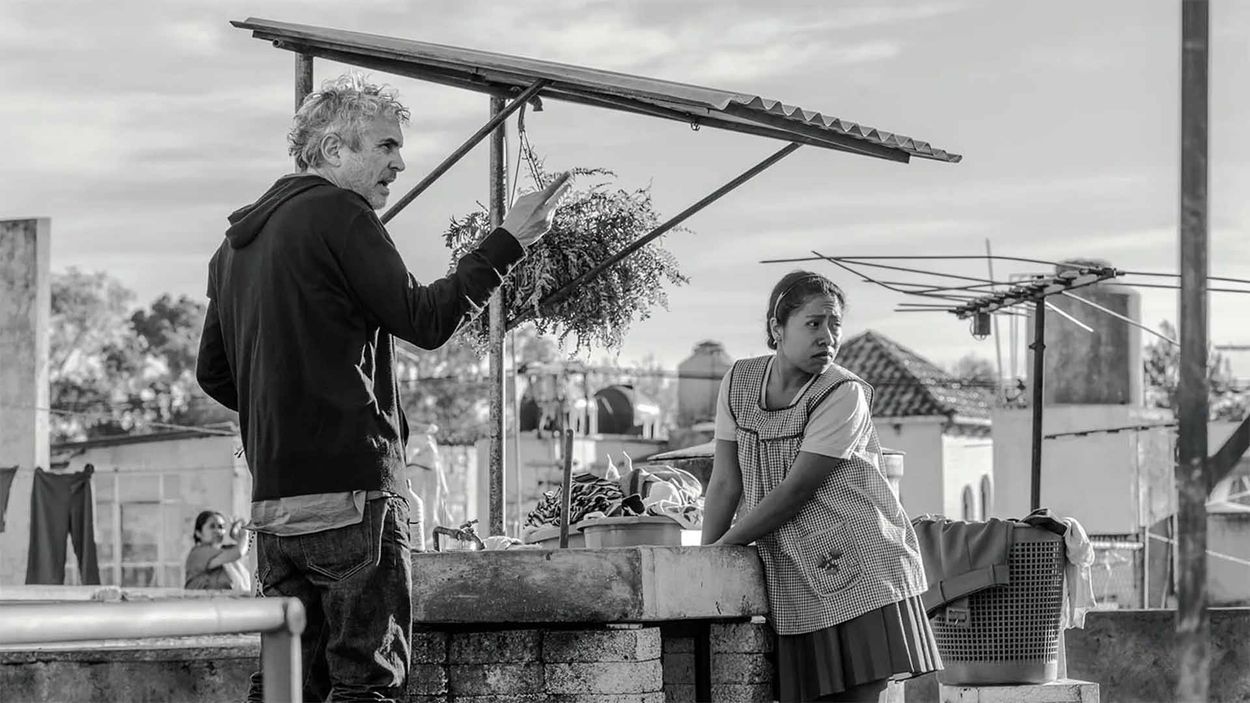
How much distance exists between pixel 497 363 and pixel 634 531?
1676 mm

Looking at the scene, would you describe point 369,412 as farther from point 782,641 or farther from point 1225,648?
point 1225,648

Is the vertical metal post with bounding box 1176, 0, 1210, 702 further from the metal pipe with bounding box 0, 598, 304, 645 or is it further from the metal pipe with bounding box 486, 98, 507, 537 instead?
the metal pipe with bounding box 486, 98, 507, 537

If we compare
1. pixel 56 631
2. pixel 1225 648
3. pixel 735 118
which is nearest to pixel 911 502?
pixel 1225 648

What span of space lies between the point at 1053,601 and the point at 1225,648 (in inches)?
89.7

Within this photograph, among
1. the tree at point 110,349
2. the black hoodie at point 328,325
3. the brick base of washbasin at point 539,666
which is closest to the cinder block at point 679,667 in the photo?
the brick base of washbasin at point 539,666

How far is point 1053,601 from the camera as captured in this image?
7484 millimetres

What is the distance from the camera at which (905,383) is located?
41.8 m

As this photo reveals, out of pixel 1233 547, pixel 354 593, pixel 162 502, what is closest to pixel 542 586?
pixel 354 593

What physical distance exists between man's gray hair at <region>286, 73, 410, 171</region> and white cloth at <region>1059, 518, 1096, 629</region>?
4.18 m

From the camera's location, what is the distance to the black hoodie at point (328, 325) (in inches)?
160

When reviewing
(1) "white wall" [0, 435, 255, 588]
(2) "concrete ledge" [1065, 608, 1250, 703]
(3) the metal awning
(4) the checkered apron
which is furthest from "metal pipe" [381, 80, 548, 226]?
(1) "white wall" [0, 435, 255, 588]

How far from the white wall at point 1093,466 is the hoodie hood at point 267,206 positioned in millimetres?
31872

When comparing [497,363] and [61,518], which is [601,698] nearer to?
[497,363]

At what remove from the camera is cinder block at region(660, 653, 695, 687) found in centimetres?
547
